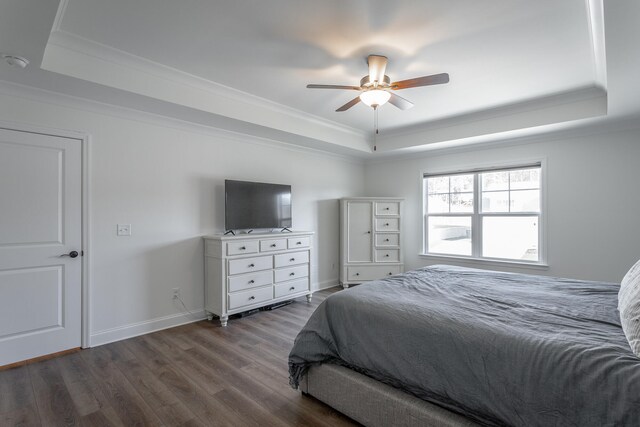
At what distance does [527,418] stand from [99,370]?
2.98m

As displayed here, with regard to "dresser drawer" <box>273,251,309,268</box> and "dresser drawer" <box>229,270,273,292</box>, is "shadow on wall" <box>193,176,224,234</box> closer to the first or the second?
"dresser drawer" <box>229,270,273,292</box>

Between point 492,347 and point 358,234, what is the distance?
395cm

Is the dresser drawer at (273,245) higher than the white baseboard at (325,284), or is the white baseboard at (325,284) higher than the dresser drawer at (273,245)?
the dresser drawer at (273,245)

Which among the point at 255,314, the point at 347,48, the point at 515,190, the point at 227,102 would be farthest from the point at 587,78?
the point at 255,314

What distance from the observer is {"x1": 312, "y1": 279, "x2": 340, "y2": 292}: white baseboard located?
5328 millimetres

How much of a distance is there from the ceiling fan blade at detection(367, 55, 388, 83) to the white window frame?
2840 mm

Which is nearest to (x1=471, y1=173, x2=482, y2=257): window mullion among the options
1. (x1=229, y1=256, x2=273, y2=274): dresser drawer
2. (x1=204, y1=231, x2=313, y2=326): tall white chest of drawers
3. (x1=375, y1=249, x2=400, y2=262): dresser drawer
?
(x1=375, y1=249, x2=400, y2=262): dresser drawer

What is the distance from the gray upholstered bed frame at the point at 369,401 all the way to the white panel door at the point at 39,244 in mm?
2389

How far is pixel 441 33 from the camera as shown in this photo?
2393 millimetres

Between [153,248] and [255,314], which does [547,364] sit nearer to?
[255,314]

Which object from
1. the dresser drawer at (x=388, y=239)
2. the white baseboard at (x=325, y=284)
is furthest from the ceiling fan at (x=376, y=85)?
the white baseboard at (x=325, y=284)

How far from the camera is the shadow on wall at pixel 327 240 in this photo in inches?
213

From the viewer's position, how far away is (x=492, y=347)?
4.83 feet

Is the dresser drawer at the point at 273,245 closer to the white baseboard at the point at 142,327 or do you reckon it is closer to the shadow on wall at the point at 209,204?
the shadow on wall at the point at 209,204
